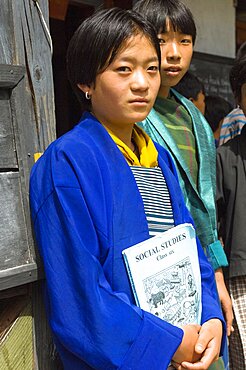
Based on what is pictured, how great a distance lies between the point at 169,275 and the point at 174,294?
63 mm

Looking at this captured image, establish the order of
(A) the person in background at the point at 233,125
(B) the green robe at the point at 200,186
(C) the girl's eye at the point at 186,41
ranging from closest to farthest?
1. (B) the green robe at the point at 200,186
2. (C) the girl's eye at the point at 186,41
3. (A) the person in background at the point at 233,125

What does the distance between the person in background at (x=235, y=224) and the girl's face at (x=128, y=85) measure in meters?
1.02

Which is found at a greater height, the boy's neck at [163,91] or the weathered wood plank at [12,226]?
the boy's neck at [163,91]

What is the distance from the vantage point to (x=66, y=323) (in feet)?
5.50

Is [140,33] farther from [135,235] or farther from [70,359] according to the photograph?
[70,359]

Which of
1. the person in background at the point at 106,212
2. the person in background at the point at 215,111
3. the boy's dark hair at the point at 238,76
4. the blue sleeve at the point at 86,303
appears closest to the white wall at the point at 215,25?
the person in background at the point at 215,111

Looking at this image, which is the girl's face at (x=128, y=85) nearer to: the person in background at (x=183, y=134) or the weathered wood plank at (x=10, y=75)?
the weathered wood plank at (x=10, y=75)

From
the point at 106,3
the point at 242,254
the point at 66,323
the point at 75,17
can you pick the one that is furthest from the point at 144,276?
the point at 75,17

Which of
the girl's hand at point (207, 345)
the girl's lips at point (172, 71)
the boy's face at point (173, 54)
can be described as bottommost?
the girl's hand at point (207, 345)

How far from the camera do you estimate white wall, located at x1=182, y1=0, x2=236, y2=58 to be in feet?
16.3

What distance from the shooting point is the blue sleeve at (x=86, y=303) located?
1649mm

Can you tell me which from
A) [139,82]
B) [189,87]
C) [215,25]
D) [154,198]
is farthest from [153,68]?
[215,25]

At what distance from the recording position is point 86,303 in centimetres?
166

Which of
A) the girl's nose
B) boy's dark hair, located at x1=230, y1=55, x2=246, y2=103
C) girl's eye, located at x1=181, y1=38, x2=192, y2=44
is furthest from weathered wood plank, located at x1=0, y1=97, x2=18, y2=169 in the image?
boy's dark hair, located at x1=230, y1=55, x2=246, y2=103
